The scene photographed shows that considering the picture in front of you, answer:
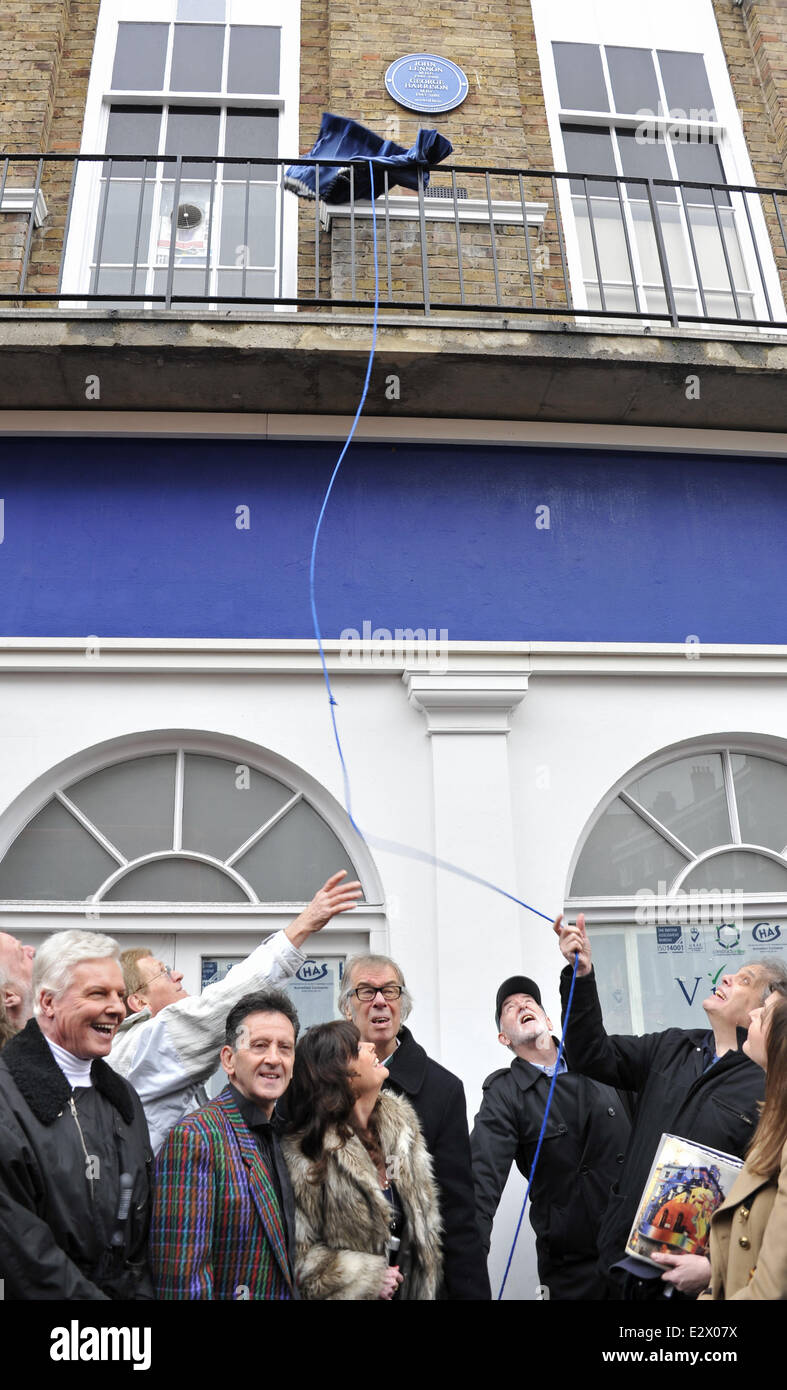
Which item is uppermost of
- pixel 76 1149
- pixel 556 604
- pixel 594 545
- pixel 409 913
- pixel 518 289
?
pixel 518 289

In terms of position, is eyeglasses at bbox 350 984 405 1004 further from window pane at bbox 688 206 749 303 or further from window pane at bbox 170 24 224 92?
window pane at bbox 170 24 224 92

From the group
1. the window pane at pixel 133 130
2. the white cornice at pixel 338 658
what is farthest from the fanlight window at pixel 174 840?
the window pane at pixel 133 130

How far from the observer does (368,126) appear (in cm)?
779

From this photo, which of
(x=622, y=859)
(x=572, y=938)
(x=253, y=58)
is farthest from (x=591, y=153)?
(x=572, y=938)

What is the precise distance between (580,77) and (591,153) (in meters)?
0.76

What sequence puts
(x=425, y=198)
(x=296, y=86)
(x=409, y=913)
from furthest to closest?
(x=296, y=86) → (x=425, y=198) → (x=409, y=913)

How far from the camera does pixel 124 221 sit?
772cm

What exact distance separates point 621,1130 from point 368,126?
675 cm

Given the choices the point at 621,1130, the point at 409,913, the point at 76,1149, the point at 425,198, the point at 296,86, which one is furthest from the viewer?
the point at 296,86

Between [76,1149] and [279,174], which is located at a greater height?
[279,174]

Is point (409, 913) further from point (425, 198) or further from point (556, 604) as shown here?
point (425, 198)

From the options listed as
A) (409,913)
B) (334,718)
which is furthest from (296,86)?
(409,913)

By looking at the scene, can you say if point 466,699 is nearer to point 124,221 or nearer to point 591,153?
point 124,221
